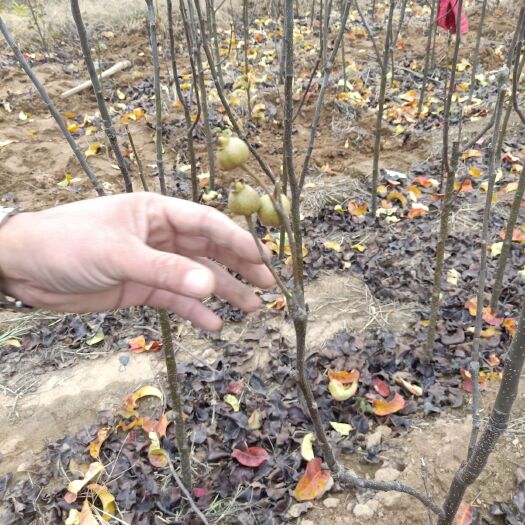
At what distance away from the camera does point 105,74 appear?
23.0ft

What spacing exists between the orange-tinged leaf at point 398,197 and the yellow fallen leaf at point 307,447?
7.68ft

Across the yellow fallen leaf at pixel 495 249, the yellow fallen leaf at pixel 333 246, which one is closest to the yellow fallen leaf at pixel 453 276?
the yellow fallen leaf at pixel 495 249

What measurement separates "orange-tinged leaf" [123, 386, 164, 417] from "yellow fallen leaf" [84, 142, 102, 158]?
3.30 m

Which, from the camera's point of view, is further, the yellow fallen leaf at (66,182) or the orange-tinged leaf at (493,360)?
the yellow fallen leaf at (66,182)

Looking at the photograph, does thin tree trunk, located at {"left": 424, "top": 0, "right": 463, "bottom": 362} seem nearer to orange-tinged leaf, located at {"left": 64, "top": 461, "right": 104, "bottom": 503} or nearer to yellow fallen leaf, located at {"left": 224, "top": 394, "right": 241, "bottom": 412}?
yellow fallen leaf, located at {"left": 224, "top": 394, "right": 241, "bottom": 412}

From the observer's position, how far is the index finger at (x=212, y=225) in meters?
1.37

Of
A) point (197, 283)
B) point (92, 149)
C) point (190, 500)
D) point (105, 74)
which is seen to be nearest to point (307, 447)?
point (190, 500)

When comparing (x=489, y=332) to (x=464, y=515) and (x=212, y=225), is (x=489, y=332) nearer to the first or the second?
(x=464, y=515)

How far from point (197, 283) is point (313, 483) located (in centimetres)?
134

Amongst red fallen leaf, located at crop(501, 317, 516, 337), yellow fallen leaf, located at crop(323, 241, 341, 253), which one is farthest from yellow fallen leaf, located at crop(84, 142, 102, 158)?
red fallen leaf, located at crop(501, 317, 516, 337)

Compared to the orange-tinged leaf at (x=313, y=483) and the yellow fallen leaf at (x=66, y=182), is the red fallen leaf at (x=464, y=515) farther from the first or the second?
the yellow fallen leaf at (x=66, y=182)

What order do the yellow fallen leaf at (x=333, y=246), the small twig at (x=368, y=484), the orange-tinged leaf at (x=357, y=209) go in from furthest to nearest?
the orange-tinged leaf at (x=357, y=209)
the yellow fallen leaf at (x=333, y=246)
the small twig at (x=368, y=484)

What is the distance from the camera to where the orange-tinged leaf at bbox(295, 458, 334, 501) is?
2.02 meters

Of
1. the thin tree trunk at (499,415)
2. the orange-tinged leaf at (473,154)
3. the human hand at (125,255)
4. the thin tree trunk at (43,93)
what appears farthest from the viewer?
the orange-tinged leaf at (473,154)
